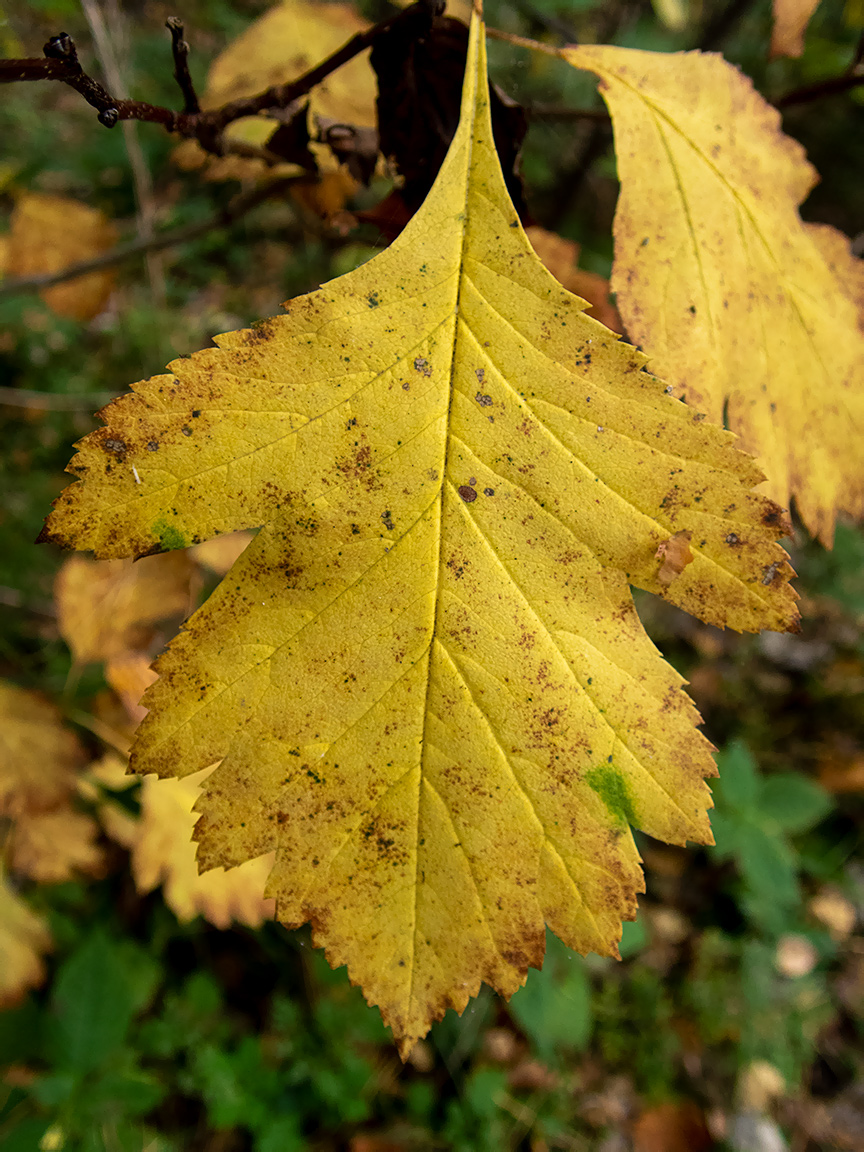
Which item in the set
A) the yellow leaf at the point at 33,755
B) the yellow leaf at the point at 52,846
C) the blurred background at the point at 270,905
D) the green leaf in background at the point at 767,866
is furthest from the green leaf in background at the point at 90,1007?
the green leaf in background at the point at 767,866

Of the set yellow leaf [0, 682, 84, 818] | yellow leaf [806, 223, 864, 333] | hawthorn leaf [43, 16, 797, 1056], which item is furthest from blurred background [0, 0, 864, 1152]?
hawthorn leaf [43, 16, 797, 1056]

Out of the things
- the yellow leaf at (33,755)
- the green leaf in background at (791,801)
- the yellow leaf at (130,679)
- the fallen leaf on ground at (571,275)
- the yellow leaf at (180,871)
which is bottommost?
the green leaf in background at (791,801)

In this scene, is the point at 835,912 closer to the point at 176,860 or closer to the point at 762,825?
the point at 762,825

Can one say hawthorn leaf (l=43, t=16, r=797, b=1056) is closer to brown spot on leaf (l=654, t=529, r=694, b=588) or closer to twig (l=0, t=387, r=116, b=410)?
brown spot on leaf (l=654, t=529, r=694, b=588)

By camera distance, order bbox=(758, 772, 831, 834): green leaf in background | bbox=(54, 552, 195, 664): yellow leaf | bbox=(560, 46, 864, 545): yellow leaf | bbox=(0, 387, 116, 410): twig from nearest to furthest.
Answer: bbox=(560, 46, 864, 545): yellow leaf
bbox=(54, 552, 195, 664): yellow leaf
bbox=(758, 772, 831, 834): green leaf in background
bbox=(0, 387, 116, 410): twig

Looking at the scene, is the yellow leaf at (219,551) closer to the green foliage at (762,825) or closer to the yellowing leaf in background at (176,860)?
the yellowing leaf in background at (176,860)

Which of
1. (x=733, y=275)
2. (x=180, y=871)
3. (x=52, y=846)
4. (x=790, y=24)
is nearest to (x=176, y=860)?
(x=180, y=871)

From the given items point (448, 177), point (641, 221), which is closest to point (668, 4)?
point (641, 221)
